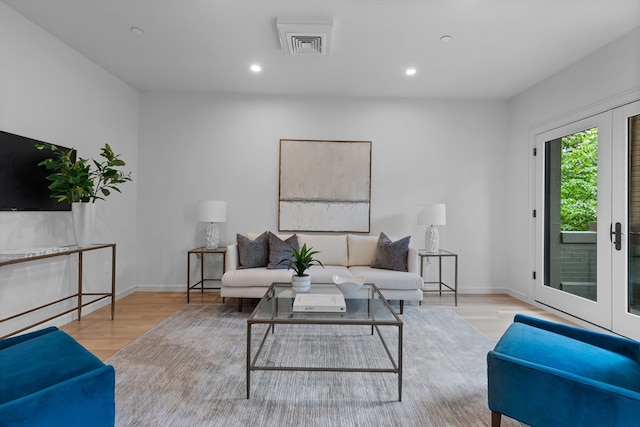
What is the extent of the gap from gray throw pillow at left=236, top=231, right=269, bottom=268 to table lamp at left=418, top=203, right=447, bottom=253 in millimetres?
2034

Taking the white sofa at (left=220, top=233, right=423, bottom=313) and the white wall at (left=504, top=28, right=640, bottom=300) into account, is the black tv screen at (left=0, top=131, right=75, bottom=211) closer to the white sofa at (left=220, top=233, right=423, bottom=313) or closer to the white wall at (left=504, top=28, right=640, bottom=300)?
the white sofa at (left=220, top=233, right=423, bottom=313)

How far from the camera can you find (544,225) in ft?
12.9

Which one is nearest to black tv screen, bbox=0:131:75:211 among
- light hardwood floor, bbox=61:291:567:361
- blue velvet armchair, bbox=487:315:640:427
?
light hardwood floor, bbox=61:291:567:361

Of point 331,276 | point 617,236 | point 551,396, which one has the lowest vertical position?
point 551,396

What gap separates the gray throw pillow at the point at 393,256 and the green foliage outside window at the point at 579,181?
5.83ft

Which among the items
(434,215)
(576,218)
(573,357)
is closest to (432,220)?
(434,215)

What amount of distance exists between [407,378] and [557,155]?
10.5ft

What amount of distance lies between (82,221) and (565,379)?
371cm

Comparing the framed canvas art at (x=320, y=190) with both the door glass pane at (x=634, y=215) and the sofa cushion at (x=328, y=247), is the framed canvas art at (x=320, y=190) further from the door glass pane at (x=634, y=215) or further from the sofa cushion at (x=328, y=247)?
the door glass pane at (x=634, y=215)

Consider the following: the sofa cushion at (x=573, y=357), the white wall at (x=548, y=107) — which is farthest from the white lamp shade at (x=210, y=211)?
the white wall at (x=548, y=107)

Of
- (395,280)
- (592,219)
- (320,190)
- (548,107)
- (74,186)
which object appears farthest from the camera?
(320,190)

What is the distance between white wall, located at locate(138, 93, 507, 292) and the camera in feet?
14.5

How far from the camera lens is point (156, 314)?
3.48 m

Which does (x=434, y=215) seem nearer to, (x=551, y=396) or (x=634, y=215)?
(x=634, y=215)
